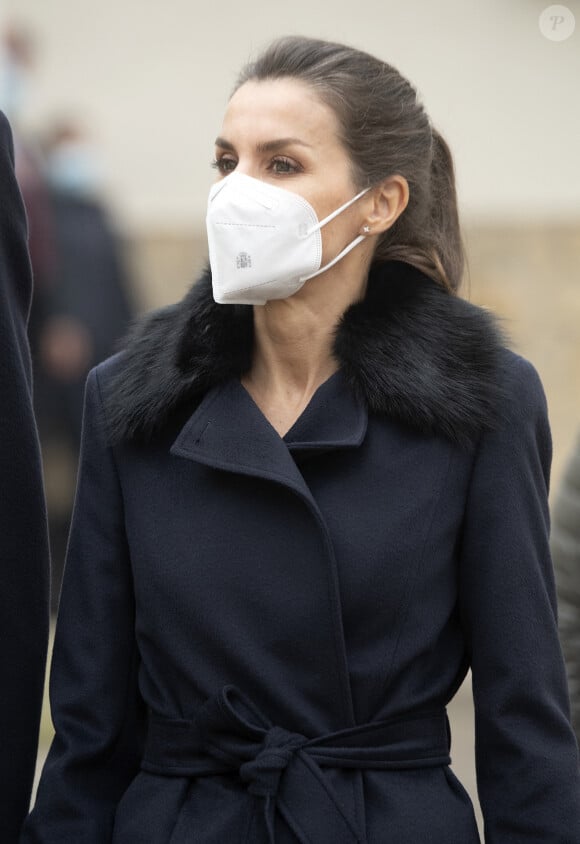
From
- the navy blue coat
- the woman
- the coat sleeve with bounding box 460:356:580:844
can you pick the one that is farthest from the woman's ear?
the coat sleeve with bounding box 460:356:580:844

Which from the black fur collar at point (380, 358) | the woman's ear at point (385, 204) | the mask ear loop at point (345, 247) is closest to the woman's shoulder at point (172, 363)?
the black fur collar at point (380, 358)

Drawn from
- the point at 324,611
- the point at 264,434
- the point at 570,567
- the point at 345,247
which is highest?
the point at 345,247

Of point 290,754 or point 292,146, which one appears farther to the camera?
point 292,146

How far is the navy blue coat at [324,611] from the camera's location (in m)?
2.79

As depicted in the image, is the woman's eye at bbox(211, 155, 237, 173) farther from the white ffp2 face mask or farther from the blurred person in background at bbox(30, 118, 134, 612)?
the blurred person in background at bbox(30, 118, 134, 612)

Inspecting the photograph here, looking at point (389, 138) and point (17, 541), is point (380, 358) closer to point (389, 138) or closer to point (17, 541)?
point (389, 138)

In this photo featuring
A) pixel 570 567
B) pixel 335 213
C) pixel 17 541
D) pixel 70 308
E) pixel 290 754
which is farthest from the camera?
pixel 70 308

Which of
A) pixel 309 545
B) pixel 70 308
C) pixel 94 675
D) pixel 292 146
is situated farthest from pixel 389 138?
pixel 70 308

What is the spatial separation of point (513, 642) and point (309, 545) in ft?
1.19

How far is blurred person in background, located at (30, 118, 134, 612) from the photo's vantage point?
25.1 feet

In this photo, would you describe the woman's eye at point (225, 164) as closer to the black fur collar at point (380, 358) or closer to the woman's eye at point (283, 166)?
the woman's eye at point (283, 166)

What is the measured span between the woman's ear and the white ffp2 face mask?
0.08 m

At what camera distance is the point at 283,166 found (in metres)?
2.96

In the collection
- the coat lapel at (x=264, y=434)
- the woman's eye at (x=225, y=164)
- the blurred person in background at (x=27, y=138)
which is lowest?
the blurred person in background at (x=27, y=138)
